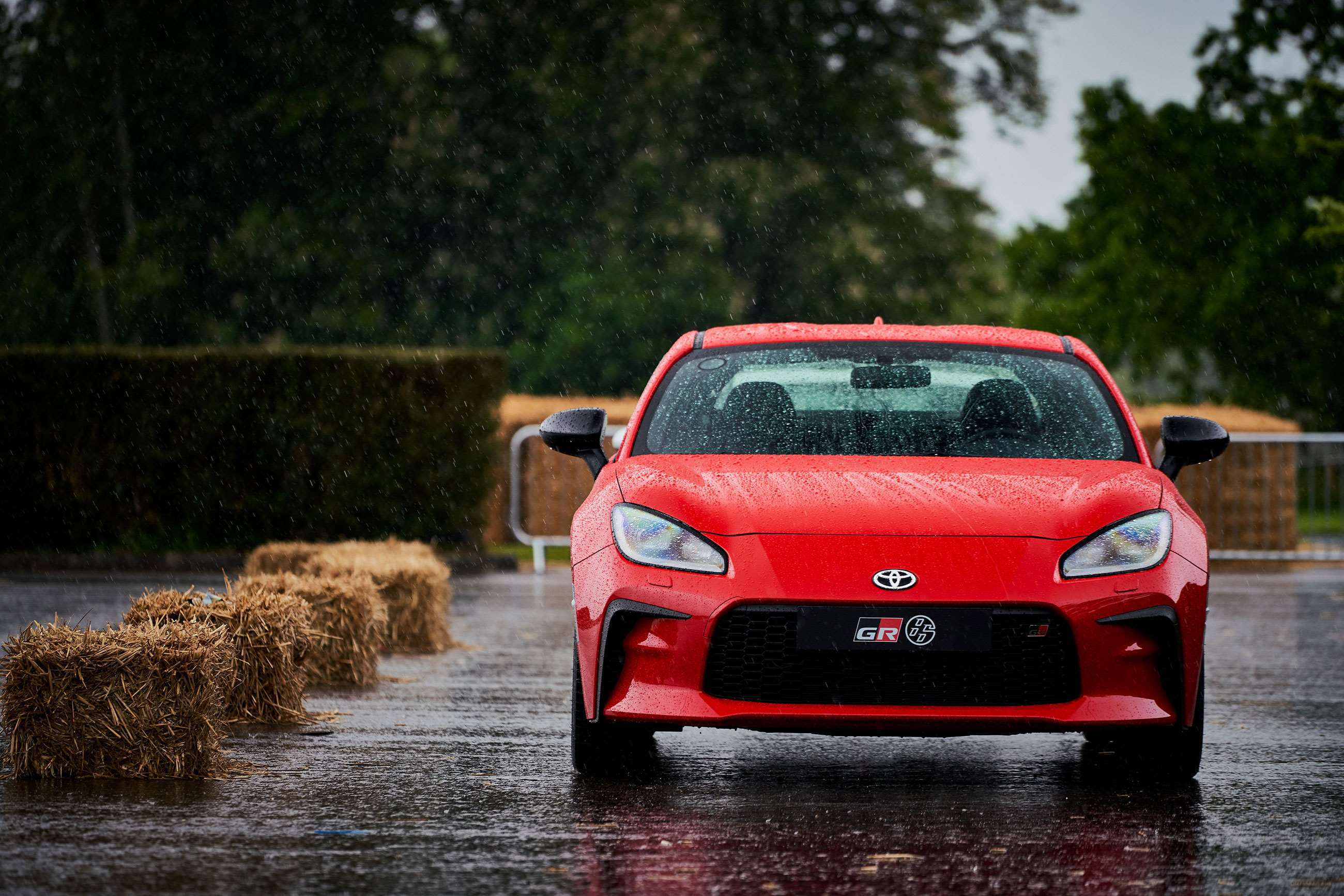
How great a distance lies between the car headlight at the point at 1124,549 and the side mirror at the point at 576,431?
1.95m

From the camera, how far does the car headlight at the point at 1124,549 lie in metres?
6.38

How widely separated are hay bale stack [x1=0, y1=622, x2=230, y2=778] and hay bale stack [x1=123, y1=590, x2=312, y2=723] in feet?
4.42

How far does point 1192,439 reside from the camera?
7.41m

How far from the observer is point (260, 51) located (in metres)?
33.9

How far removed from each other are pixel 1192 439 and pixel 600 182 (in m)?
29.5

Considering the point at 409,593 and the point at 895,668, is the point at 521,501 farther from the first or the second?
the point at 895,668

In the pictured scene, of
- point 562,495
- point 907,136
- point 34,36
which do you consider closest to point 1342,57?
point 907,136

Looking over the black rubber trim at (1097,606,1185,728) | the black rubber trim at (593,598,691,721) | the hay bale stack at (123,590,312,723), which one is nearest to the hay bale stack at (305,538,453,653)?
the hay bale stack at (123,590,312,723)

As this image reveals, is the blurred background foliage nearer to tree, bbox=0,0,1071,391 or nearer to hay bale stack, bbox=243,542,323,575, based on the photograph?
tree, bbox=0,0,1071,391

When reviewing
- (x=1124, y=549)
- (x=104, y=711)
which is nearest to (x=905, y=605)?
(x=1124, y=549)

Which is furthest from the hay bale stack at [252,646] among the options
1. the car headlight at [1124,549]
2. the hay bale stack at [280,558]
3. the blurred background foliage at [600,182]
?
the blurred background foliage at [600,182]

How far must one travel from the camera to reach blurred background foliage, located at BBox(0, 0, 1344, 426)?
110 feet

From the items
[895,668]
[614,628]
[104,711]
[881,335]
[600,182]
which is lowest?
[104,711]

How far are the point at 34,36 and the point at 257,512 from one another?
17.6 meters
